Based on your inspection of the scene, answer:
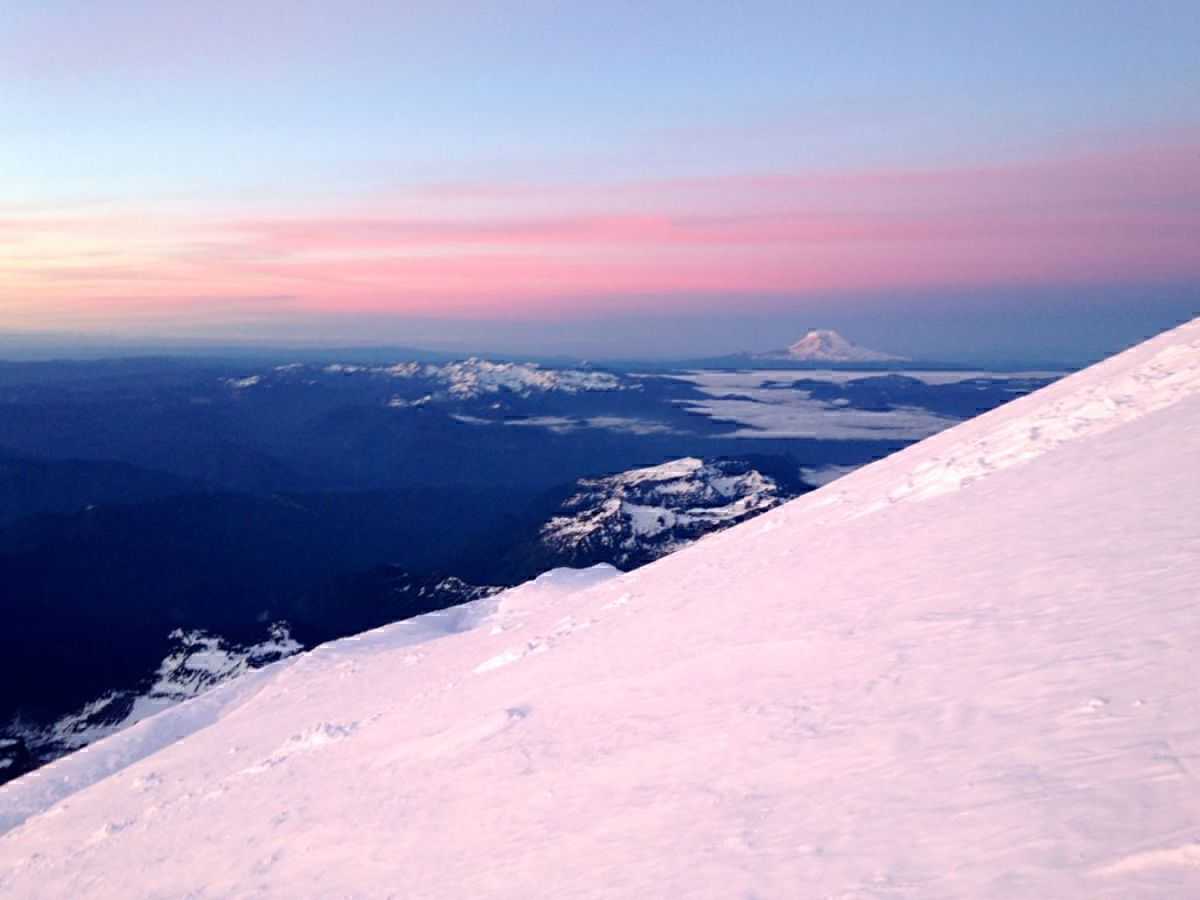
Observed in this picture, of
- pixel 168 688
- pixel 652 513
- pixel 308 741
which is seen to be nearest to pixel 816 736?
pixel 308 741

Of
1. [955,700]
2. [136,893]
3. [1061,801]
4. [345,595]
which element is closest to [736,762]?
[955,700]

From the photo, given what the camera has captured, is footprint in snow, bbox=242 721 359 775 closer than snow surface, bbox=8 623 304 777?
Yes

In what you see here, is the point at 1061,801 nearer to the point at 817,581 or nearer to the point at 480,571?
the point at 817,581

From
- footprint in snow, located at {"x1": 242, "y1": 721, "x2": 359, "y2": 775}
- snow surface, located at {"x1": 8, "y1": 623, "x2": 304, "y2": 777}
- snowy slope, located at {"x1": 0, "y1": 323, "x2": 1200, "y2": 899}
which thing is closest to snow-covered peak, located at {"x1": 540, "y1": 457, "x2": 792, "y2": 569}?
snow surface, located at {"x1": 8, "y1": 623, "x2": 304, "y2": 777}

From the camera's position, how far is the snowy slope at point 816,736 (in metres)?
5.46

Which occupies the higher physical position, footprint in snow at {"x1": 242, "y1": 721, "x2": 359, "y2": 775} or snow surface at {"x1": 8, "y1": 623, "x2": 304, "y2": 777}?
footprint in snow at {"x1": 242, "y1": 721, "x2": 359, "y2": 775}

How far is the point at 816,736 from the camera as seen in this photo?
25.0ft

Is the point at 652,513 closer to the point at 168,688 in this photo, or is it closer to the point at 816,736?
the point at 168,688

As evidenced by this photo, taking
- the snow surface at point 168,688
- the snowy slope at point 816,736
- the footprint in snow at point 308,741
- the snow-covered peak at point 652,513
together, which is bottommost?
the snow surface at point 168,688

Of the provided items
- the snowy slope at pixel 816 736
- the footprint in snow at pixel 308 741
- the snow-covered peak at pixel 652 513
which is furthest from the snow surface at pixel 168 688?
the snowy slope at pixel 816 736

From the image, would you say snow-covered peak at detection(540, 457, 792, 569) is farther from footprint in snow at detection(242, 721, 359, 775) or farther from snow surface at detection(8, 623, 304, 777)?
footprint in snow at detection(242, 721, 359, 775)

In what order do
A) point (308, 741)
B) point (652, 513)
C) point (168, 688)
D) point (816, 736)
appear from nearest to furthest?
1. point (816, 736)
2. point (308, 741)
3. point (168, 688)
4. point (652, 513)

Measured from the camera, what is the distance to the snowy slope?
5.46 meters

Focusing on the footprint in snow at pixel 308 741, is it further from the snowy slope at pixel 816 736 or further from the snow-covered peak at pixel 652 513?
the snow-covered peak at pixel 652 513
